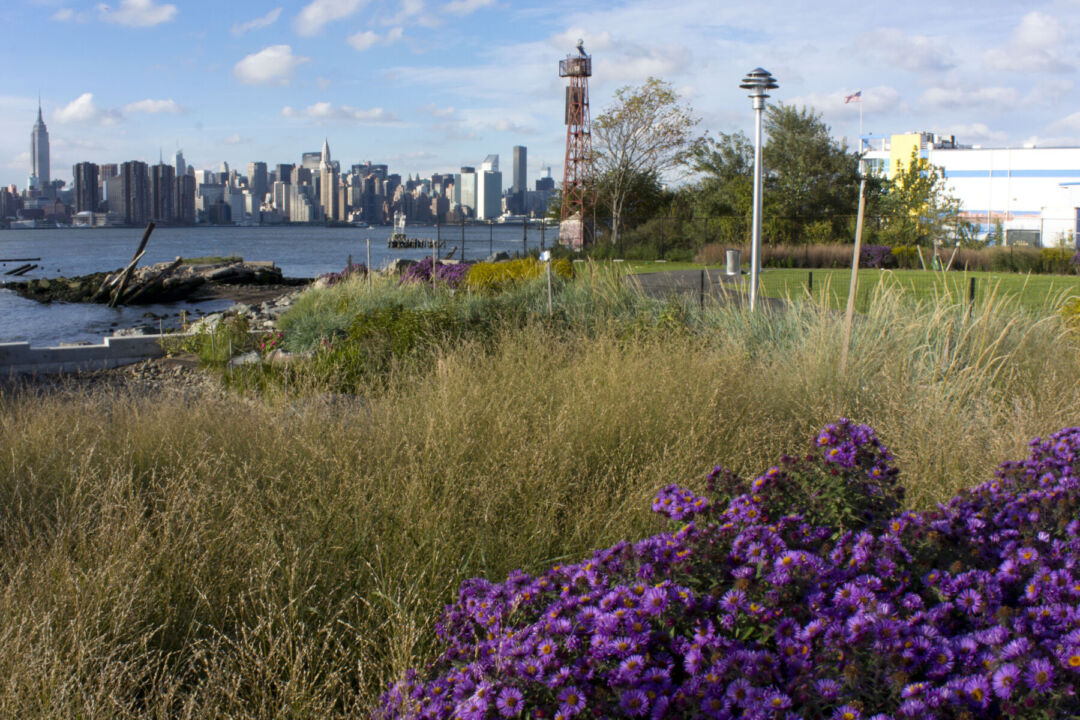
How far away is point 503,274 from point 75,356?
5.85 meters

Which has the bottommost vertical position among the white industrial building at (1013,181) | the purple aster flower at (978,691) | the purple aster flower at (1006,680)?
the purple aster flower at (978,691)

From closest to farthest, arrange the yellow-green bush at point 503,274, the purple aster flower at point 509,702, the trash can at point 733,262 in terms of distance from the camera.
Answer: the purple aster flower at point 509,702
the trash can at point 733,262
the yellow-green bush at point 503,274

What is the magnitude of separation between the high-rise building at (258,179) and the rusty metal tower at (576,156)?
125427mm

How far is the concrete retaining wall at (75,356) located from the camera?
962 cm

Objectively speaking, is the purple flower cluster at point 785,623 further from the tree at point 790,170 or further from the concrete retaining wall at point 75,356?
the tree at point 790,170

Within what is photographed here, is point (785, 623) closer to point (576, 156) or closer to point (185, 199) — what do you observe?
point (576, 156)

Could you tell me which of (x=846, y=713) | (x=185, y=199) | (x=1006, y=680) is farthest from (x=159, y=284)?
(x=185, y=199)

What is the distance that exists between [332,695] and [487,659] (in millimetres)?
784

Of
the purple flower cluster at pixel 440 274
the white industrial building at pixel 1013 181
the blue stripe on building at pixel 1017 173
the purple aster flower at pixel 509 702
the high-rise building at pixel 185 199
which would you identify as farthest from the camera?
the high-rise building at pixel 185 199

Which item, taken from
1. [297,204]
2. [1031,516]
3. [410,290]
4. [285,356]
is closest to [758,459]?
[1031,516]

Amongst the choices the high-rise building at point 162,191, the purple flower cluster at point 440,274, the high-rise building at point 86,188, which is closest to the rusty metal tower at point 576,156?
the purple flower cluster at point 440,274

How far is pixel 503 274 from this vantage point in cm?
1277

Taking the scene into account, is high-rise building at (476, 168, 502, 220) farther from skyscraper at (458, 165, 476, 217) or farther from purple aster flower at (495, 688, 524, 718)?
purple aster flower at (495, 688, 524, 718)

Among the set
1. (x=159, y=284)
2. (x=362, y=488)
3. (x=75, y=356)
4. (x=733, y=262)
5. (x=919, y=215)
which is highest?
(x=919, y=215)
